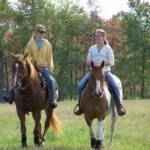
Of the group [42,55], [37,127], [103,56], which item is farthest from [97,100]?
[42,55]

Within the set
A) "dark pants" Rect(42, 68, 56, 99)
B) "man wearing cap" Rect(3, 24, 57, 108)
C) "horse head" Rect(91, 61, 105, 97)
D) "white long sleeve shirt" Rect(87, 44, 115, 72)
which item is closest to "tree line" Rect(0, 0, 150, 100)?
"man wearing cap" Rect(3, 24, 57, 108)

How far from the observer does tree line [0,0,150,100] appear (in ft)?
190

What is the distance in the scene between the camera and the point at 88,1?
6078 cm

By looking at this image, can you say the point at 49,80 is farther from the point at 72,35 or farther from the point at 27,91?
the point at 72,35

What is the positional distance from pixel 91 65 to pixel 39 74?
1784mm

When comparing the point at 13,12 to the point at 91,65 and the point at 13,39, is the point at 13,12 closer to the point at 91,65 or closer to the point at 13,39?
the point at 13,39

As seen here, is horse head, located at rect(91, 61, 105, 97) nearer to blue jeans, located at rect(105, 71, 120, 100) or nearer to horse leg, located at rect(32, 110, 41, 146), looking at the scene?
blue jeans, located at rect(105, 71, 120, 100)

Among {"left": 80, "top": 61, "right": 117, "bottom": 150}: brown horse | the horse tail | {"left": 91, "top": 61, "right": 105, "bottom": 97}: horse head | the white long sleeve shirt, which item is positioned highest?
the white long sleeve shirt

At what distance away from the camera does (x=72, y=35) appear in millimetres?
60250

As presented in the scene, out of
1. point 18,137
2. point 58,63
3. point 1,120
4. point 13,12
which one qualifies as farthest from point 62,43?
point 18,137

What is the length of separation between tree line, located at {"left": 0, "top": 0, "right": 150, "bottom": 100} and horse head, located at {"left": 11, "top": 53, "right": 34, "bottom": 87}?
44.5 m

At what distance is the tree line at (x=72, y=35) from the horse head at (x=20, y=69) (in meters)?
44.5

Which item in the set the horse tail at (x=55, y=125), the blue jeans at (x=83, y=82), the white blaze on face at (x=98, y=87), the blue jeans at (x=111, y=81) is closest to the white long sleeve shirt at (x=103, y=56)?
the blue jeans at (x=111, y=81)

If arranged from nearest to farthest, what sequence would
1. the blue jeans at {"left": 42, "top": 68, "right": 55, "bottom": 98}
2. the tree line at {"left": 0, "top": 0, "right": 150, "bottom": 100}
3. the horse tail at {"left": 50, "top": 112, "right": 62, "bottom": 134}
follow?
the blue jeans at {"left": 42, "top": 68, "right": 55, "bottom": 98}, the horse tail at {"left": 50, "top": 112, "right": 62, "bottom": 134}, the tree line at {"left": 0, "top": 0, "right": 150, "bottom": 100}
